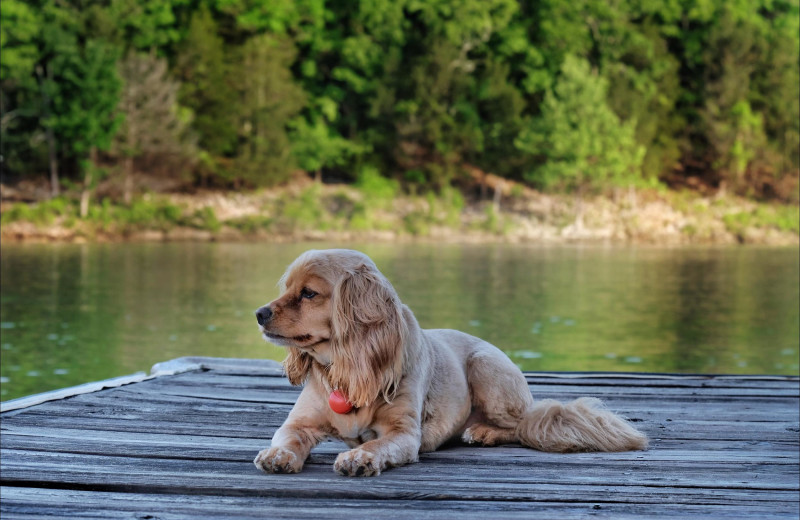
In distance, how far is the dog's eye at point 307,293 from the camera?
125 inches

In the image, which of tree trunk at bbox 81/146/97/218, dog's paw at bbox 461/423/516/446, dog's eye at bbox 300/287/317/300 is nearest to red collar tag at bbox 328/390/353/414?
dog's eye at bbox 300/287/317/300

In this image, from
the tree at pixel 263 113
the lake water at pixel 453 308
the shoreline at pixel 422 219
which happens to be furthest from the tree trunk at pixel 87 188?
the tree at pixel 263 113

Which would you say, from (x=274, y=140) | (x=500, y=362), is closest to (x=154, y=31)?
(x=274, y=140)

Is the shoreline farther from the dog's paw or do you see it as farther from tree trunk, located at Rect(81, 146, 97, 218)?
the dog's paw

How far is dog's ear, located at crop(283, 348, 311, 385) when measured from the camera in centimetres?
338

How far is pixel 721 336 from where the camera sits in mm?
14734

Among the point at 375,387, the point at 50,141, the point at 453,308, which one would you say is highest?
the point at 50,141

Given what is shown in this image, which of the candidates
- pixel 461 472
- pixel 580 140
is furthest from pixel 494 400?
pixel 580 140

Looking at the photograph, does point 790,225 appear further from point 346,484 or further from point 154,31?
point 346,484

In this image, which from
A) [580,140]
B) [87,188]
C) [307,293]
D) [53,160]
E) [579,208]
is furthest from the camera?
[579,208]

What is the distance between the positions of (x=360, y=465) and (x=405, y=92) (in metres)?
35.8

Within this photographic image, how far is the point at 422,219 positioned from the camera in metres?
35.8

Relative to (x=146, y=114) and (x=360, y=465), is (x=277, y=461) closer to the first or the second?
(x=360, y=465)

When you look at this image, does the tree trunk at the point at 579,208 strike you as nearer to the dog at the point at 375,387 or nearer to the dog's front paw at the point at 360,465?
the dog at the point at 375,387
